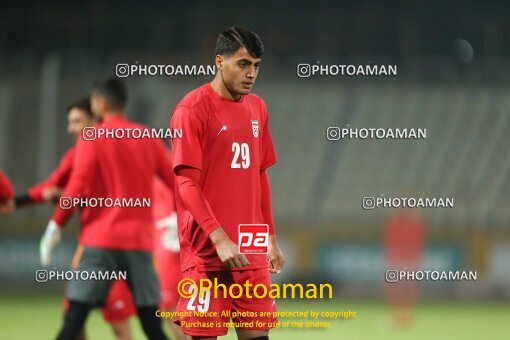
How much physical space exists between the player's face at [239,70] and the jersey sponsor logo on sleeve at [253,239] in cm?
64

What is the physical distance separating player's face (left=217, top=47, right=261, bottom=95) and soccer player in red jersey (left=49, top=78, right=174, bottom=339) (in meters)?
1.95

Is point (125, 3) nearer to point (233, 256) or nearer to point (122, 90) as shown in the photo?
point (122, 90)

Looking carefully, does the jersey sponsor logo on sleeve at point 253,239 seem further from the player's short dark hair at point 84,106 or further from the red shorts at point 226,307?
the player's short dark hair at point 84,106

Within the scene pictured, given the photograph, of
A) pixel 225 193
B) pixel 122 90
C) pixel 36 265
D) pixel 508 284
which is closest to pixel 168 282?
pixel 122 90

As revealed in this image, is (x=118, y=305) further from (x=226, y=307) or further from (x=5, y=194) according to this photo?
(x=226, y=307)

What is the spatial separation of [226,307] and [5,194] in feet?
6.95

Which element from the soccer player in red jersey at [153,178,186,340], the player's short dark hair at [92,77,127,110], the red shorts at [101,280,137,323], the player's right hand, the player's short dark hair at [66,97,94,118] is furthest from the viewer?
the soccer player in red jersey at [153,178,186,340]

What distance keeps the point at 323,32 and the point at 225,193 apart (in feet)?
55.5

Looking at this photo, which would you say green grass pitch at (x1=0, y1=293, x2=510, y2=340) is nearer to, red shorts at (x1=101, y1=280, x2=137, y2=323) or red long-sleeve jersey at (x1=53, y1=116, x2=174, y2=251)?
red shorts at (x1=101, y1=280, x2=137, y2=323)

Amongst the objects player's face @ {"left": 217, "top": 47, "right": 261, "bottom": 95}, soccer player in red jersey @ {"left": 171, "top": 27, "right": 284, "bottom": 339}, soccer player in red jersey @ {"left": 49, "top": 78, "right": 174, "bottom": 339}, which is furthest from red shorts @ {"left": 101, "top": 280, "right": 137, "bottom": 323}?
player's face @ {"left": 217, "top": 47, "right": 261, "bottom": 95}

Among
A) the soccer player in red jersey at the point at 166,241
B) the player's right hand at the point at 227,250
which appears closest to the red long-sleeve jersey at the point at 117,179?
the soccer player in red jersey at the point at 166,241

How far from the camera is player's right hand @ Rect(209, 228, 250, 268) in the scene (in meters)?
4.69

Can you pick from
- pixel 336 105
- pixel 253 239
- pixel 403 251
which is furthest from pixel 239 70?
pixel 336 105

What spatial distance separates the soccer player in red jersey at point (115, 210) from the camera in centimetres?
672
